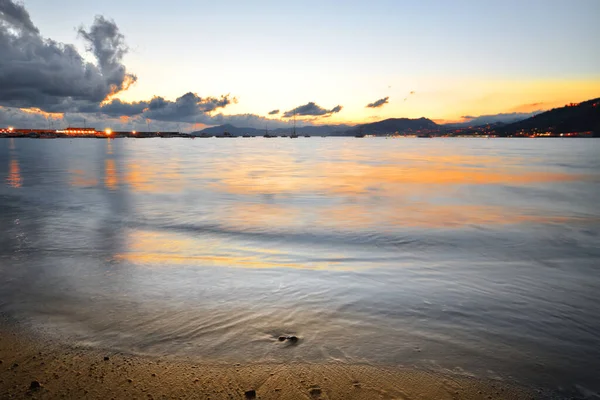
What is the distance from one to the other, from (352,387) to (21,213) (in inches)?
774

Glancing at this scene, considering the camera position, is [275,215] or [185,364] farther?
[275,215]

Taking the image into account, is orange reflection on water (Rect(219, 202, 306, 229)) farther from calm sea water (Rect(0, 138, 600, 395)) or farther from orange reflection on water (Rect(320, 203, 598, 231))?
orange reflection on water (Rect(320, 203, 598, 231))

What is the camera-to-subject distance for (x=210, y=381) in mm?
4906

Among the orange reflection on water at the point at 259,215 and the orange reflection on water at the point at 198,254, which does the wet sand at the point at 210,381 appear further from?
the orange reflection on water at the point at 259,215

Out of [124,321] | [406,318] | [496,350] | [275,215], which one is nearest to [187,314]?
[124,321]

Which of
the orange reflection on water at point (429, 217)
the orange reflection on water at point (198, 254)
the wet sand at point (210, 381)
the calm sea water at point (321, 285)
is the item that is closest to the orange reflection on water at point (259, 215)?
the calm sea water at point (321, 285)

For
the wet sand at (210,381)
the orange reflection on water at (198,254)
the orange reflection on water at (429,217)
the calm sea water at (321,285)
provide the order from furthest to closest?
1. the orange reflection on water at (429,217)
2. the orange reflection on water at (198,254)
3. the calm sea water at (321,285)
4. the wet sand at (210,381)

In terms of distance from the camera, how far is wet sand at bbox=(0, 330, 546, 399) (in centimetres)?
466

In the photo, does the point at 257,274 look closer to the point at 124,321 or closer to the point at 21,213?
the point at 124,321

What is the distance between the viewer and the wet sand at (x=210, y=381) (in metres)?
4.66

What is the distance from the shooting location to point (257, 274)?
9500mm

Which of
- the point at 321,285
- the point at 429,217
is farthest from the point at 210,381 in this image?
the point at 429,217

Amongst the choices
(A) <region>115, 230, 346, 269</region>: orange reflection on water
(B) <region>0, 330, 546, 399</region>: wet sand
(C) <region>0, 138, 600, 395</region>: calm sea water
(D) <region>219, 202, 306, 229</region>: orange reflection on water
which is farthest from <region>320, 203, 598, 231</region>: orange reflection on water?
(B) <region>0, 330, 546, 399</region>: wet sand

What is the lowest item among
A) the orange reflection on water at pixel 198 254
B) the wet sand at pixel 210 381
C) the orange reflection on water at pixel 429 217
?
the orange reflection on water at pixel 429 217
